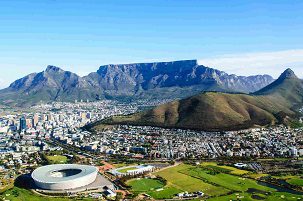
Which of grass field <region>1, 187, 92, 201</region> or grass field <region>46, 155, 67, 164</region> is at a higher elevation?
grass field <region>46, 155, 67, 164</region>

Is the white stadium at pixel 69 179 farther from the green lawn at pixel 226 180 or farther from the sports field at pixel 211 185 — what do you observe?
the green lawn at pixel 226 180

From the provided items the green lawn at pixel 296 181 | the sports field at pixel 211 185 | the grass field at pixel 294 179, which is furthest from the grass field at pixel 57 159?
the green lawn at pixel 296 181

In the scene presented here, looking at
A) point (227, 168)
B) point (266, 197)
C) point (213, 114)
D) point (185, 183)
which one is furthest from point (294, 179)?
point (213, 114)

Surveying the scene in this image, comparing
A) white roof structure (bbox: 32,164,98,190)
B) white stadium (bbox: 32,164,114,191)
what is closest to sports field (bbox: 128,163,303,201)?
white stadium (bbox: 32,164,114,191)

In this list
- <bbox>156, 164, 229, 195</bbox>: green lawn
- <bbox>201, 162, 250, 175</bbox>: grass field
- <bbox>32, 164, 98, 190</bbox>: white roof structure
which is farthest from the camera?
<bbox>201, 162, 250, 175</bbox>: grass field

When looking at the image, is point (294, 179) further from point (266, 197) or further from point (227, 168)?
point (227, 168)

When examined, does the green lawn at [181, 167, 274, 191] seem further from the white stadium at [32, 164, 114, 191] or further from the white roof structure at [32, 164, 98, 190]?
the white roof structure at [32, 164, 98, 190]
